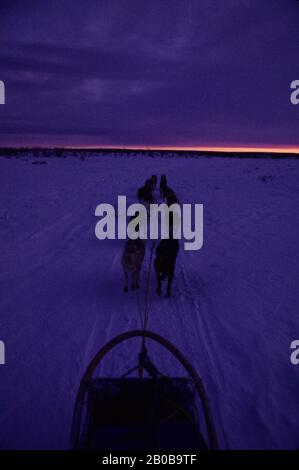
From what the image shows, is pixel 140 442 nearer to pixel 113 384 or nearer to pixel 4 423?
pixel 113 384

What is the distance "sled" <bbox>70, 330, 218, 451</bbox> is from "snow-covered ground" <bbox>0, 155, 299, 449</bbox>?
0.64 m

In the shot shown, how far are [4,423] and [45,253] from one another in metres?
5.29

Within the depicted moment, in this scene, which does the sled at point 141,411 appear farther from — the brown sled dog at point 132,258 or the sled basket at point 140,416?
the brown sled dog at point 132,258

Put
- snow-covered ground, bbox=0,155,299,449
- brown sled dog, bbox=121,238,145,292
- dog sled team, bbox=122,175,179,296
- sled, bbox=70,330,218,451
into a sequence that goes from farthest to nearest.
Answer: brown sled dog, bbox=121,238,145,292 < dog sled team, bbox=122,175,179,296 < snow-covered ground, bbox=0,155,299,449 < sled, bbox=70,330,218,451

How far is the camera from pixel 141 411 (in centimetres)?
290

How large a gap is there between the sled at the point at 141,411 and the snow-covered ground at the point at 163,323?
64 cm

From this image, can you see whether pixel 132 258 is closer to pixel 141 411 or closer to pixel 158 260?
pixel 158 260

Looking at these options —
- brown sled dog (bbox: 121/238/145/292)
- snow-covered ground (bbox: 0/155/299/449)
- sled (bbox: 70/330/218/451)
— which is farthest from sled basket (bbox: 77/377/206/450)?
brown sled dog (bbox: 121/238/145/292)

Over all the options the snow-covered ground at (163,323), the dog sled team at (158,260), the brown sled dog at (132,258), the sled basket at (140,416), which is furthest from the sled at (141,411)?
the brown sled dog at (132,258)

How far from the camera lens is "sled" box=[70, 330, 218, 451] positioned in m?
2.59

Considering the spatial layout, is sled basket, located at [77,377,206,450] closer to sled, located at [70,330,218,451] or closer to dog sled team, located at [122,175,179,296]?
sled, located at [70,330,218,451]

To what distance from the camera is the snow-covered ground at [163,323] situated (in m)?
3.48

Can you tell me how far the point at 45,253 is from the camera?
8352mm

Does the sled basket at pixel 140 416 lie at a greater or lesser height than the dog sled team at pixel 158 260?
lesser
